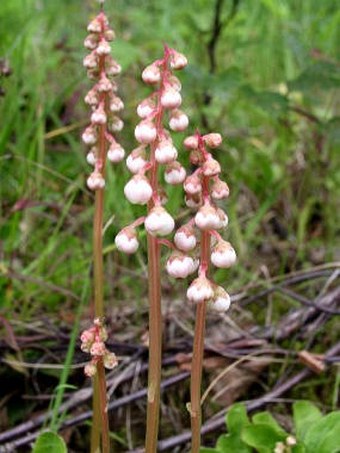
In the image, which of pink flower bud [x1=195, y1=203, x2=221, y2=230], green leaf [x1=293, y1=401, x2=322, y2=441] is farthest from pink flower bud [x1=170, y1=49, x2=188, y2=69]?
green leaf [x1=293, y1=401, x2=322, y2=441]

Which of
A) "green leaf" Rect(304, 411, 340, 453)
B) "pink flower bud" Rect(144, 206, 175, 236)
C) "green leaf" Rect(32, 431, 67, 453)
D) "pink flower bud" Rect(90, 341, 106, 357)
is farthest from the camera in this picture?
"green leaf" Rect(304, 411, 340, 453)

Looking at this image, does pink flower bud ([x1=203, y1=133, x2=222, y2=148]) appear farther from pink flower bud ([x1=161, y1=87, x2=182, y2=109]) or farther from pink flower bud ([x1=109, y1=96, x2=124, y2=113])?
pink flower bud ([x1=109, y1=96, x2=124, y2=113])

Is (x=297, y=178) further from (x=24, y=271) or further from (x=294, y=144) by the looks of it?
(x=24, y=271)

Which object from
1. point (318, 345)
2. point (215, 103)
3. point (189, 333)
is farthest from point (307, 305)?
point (215, 103)

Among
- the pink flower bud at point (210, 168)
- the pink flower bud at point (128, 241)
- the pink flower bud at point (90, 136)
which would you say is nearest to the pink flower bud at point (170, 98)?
the pink flower bud at point (210, 168)

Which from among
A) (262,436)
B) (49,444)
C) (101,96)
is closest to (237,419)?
(262,436)

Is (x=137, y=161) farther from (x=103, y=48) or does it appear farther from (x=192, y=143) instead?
(x=103, y=48)
